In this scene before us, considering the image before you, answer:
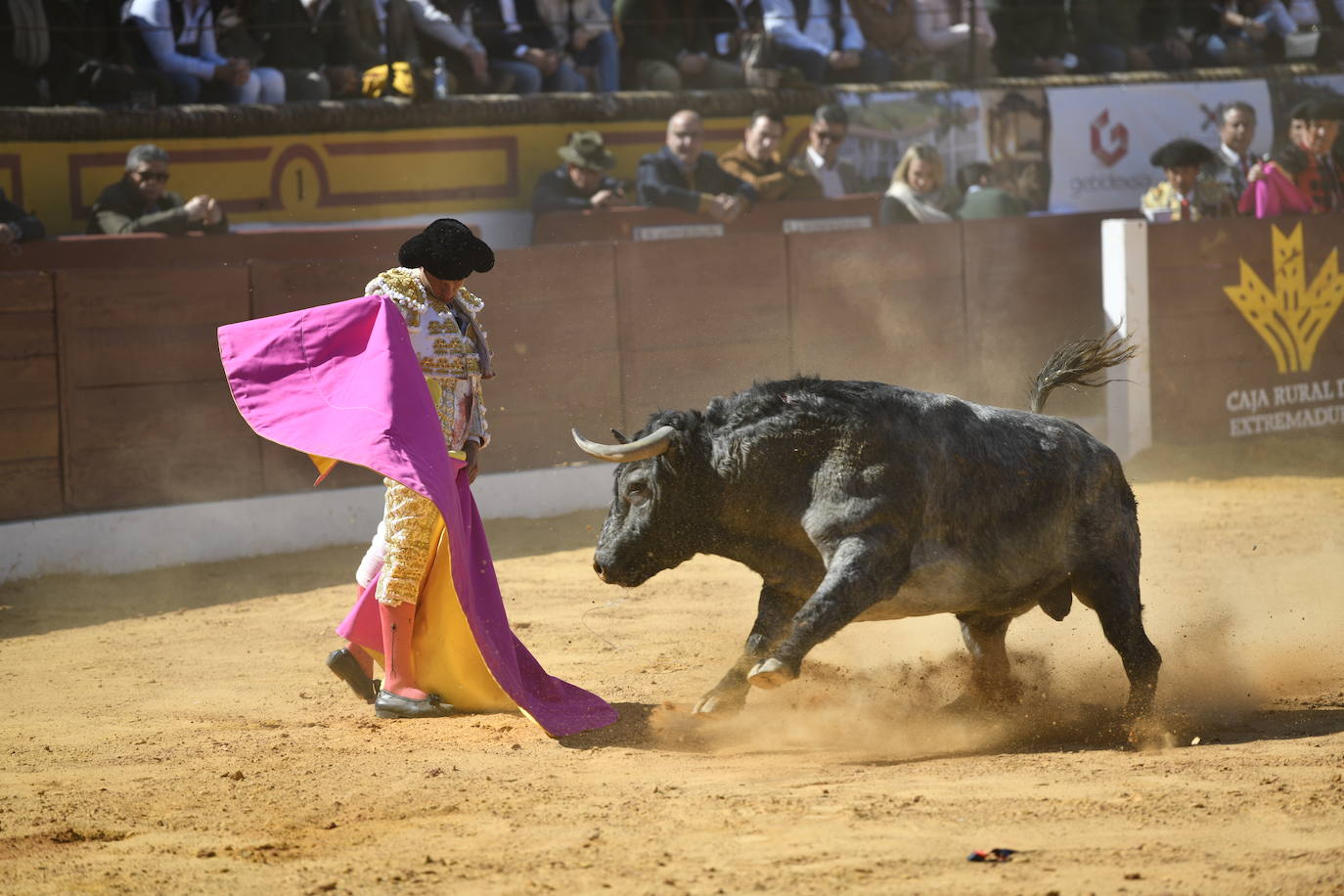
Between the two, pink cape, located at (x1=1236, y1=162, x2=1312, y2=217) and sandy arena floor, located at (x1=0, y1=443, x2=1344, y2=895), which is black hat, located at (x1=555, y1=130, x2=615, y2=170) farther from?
pink cape, located at (x1=1236, y1=162, x2=1312, y2=217)

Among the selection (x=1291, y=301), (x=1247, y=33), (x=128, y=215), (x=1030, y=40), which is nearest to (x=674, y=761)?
(x=128, y=215)

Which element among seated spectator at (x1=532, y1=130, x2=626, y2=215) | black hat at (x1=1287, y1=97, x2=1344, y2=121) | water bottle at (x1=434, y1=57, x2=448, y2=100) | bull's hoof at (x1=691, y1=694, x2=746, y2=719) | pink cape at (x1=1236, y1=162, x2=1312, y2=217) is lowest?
bull's hoof at (x1=691, y1=694, x2=746, y2=719)

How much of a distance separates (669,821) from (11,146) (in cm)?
538

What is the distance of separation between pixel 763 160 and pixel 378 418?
524 cm

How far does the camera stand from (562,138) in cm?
873

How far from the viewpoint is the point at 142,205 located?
716 cm

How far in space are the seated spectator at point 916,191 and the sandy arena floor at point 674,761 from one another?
3.39 m

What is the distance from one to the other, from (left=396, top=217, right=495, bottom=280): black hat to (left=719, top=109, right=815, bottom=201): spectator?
190 inches

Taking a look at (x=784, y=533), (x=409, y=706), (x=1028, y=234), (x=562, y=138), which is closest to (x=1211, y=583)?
(x=784, y=533)

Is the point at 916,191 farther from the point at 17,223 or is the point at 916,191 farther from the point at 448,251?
the point at 448,251

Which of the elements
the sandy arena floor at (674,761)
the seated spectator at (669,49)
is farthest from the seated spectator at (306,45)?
the sandy arena floor at (674,761)

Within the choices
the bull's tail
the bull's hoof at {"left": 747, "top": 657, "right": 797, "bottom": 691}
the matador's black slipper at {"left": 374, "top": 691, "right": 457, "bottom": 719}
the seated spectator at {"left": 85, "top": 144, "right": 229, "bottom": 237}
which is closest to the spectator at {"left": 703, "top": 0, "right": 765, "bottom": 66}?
the seated spectator at {"left": 85, "top": 144, "right": 229, "bottom": 237}

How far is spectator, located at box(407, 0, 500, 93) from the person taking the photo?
27.5ft

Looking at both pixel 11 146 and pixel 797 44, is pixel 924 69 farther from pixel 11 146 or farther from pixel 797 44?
pixel 11 146
